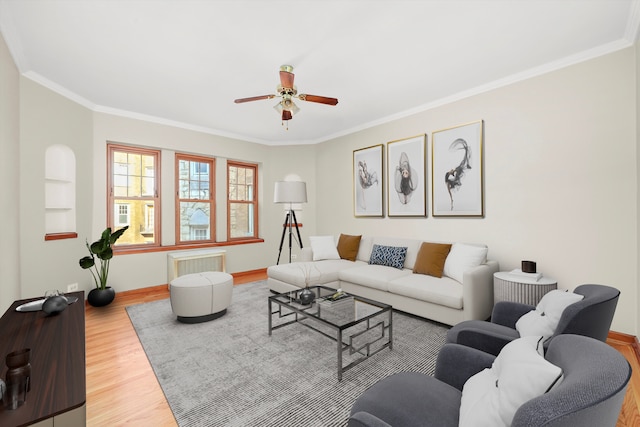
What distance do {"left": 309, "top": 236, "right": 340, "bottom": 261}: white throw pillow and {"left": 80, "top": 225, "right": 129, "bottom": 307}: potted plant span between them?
2.79 meters

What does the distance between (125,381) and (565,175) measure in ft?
14.8

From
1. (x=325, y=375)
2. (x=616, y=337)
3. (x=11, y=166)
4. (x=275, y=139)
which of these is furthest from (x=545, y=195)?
(x=11, y=166)

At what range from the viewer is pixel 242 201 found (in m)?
5.80

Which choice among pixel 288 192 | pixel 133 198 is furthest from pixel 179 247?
pixel 288 192

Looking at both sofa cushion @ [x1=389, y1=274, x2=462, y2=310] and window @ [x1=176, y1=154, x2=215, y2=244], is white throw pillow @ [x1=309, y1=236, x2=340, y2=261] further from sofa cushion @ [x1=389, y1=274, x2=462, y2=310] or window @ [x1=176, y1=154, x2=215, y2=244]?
window @ [x1=176, y1=154, x2=215, y2=244]

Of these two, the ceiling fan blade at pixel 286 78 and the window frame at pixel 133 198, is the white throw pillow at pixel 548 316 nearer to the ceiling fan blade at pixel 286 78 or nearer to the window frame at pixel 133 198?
the ceiling fan blade at pixel 286 78

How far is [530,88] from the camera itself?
314 cm

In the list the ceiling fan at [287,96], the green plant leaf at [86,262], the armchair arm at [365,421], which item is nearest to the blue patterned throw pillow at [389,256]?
the ceiling fan at [287,96]

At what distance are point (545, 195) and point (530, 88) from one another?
123cm

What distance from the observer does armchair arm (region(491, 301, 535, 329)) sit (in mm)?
2035

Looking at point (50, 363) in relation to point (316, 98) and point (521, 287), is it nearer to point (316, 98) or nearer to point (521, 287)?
point (316, 98)

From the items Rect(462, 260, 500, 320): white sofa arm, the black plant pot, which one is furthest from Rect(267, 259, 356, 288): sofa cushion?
the black plant pot

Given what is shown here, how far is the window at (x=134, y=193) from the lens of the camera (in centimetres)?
438

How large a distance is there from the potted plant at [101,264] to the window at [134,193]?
2.00 feet
